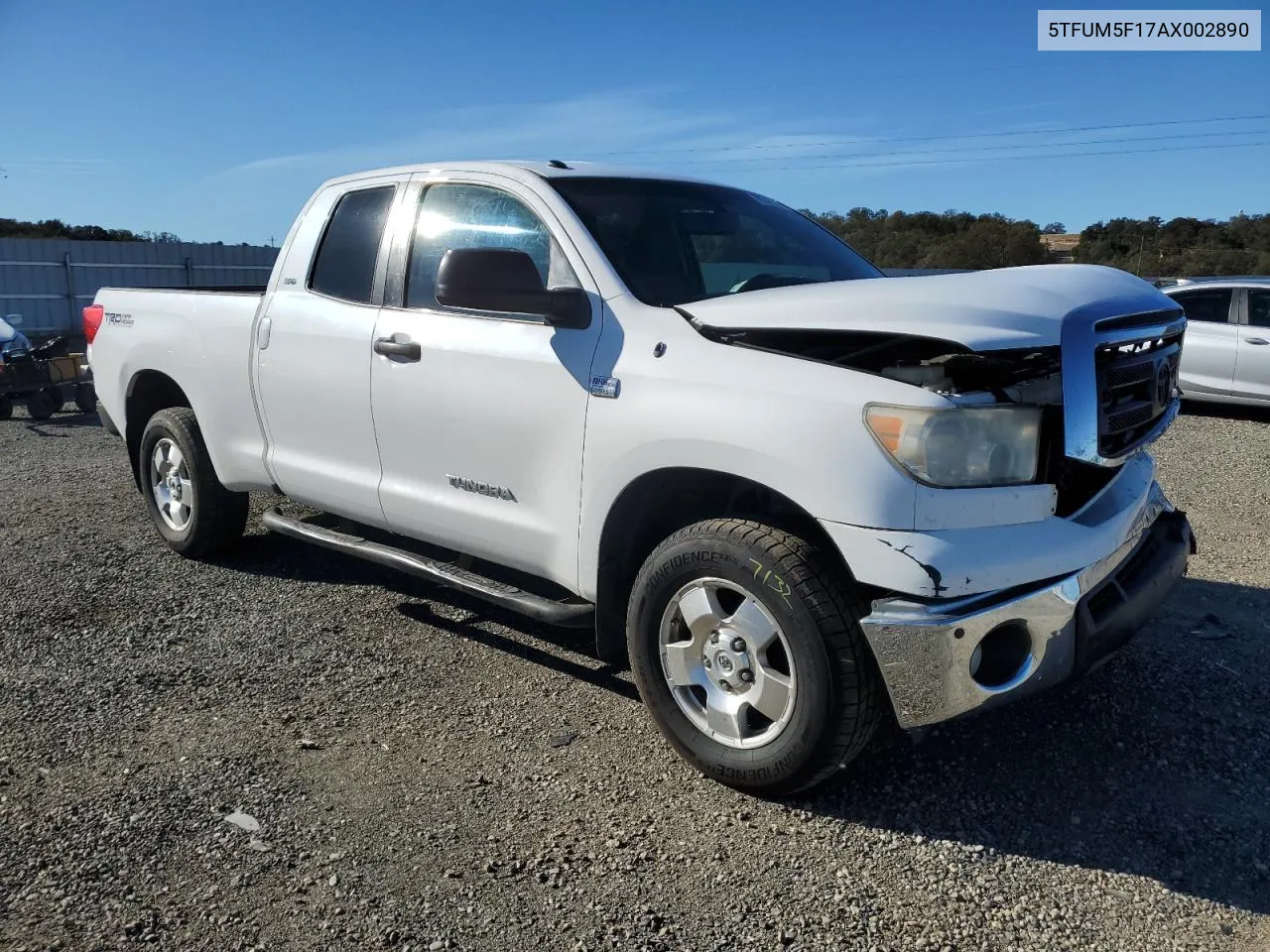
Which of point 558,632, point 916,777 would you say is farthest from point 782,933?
point 558,632

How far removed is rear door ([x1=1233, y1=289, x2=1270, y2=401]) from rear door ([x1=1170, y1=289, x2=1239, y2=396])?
7 centimetres

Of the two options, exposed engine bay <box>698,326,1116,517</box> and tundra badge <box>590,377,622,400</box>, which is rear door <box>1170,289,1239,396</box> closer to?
exposed engine bay <box>698,326,1116,517</box>

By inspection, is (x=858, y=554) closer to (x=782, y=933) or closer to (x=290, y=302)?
(x=782, y=933)

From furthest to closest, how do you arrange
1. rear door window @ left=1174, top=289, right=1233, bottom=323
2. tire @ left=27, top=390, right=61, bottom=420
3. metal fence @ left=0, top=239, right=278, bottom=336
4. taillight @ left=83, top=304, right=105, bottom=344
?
1. metal fence @ left=0, top=239, right=278, bottom=336
2. tire @ left=27, top=390, right=61, bottom=420
3. rear door window @ left=1174, top=289, right=1233, bottom=323
4. taillight @ left=83, top=304, right=105, bottom=344

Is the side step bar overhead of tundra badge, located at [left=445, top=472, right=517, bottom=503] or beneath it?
beneath

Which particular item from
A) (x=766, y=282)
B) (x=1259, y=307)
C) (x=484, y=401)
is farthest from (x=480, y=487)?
(x=1259, y=307)

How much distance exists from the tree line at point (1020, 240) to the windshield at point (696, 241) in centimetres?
3038

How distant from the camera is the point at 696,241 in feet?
13.5

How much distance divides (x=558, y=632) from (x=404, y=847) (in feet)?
5.70

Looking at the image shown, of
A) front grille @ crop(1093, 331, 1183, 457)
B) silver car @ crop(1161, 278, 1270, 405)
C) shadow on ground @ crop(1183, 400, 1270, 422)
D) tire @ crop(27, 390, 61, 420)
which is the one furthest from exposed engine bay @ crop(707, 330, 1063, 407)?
tire @ crop(27, 390, 61, 420)

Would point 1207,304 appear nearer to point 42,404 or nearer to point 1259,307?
point 1259,307

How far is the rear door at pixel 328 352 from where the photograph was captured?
4.41 meters

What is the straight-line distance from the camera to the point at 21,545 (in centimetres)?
610

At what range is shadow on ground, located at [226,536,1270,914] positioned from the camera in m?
2.97
